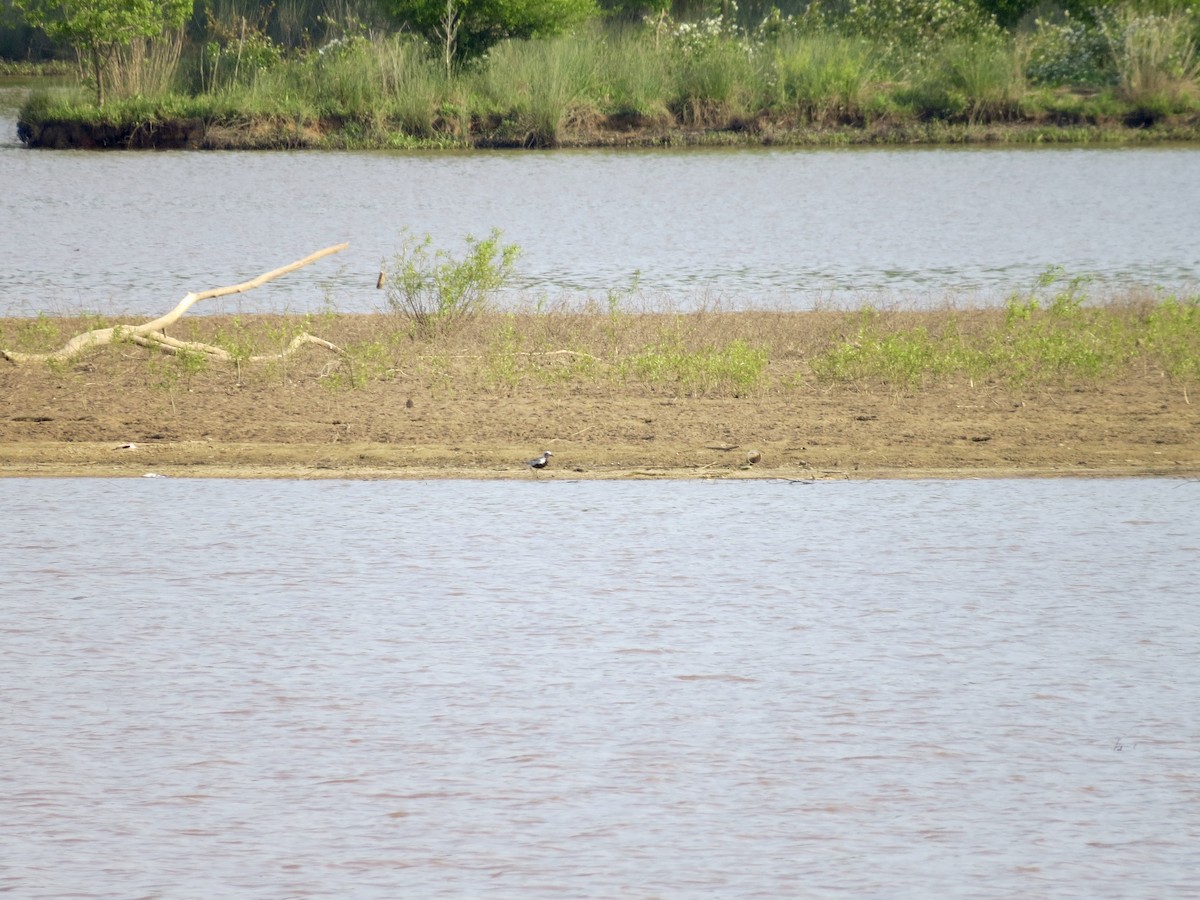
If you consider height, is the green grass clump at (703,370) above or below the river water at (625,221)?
below

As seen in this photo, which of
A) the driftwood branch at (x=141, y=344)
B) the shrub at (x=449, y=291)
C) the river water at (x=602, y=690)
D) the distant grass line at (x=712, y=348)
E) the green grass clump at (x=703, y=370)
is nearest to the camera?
the river water at (x=602, y=690)

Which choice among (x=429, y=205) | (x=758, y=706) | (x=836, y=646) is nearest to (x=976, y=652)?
(x=836, y=646)

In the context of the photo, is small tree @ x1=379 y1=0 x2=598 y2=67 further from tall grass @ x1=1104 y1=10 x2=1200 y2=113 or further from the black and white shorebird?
the black and white shorebird

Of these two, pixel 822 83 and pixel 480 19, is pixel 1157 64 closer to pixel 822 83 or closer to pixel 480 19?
pixel 822 83

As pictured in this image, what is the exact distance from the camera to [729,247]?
2116cm

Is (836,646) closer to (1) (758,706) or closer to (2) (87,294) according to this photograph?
(1) (758,706)

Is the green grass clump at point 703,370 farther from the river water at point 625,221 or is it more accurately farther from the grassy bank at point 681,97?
the grassy bank at point 681,97

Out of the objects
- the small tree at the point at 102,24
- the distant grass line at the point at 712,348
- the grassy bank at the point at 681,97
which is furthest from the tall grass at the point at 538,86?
the distant grass line at the point at 712,348

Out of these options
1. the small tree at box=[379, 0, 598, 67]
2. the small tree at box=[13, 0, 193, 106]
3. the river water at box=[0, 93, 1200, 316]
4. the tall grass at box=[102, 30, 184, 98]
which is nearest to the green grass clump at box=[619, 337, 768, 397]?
the river water at box=[0, 93, 1200, 316]

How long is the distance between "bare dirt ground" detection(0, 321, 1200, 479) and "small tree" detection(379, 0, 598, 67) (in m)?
30.4

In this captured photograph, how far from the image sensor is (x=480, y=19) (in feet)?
138

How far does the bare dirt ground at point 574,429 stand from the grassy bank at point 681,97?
25.6 m

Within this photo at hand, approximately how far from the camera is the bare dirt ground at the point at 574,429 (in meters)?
9.48

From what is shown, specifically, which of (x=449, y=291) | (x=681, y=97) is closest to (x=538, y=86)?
(x=681, y=97)
